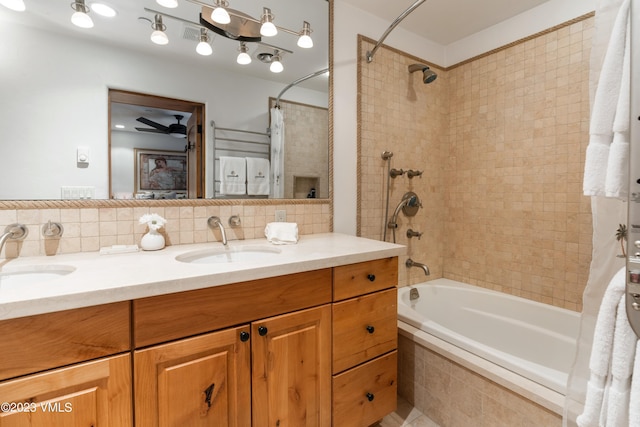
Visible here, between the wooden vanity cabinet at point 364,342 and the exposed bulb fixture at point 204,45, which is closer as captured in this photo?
the wooden vanity cabinet at point 364,342

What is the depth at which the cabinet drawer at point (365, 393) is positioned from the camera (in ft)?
4.07

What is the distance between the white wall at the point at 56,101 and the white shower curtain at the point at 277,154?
57 centimetres

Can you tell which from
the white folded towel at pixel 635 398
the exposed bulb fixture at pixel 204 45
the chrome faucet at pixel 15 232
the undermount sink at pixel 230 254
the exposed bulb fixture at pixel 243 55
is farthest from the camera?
the exposed bulb fixture at pixel 243 55

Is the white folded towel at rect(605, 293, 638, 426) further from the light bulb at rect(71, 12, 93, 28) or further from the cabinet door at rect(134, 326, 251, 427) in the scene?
the light bulb at rect(71, 12, 93, 28)

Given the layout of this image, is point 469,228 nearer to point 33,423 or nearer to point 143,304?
point 143,304

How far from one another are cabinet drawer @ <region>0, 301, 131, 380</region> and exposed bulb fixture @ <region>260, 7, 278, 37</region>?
1411 millimetres

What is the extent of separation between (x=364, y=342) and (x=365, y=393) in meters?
0.24

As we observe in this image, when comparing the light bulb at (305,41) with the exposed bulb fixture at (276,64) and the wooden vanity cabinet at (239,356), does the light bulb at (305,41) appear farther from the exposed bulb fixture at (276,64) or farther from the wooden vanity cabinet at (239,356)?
the wooden vanity cabinet at (239,356)

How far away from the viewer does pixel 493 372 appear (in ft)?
4.28

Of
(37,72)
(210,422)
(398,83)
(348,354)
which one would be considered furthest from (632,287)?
(37,72)

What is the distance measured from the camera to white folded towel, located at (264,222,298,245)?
1513 mm

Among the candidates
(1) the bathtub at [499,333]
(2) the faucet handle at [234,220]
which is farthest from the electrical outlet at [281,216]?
(1) the bathtub at [499,333]

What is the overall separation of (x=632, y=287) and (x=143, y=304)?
1.26 m

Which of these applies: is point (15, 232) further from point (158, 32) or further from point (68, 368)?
point (158, 32)
